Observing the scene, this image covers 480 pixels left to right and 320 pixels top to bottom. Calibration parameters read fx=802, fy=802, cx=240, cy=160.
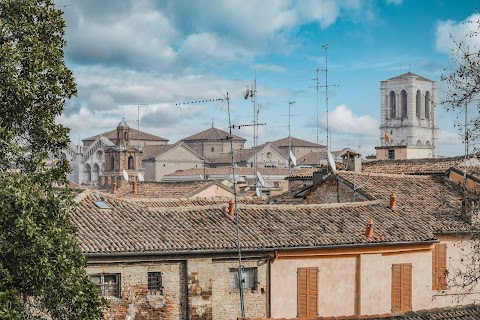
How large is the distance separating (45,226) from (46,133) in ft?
6.21

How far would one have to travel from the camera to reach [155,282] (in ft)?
71.4

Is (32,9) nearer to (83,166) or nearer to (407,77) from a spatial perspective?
(83,166)

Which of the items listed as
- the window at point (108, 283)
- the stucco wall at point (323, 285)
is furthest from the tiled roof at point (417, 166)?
the window at point (108, 283)

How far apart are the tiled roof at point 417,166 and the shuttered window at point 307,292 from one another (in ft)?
36.4

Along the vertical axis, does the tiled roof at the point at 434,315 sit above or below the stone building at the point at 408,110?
below

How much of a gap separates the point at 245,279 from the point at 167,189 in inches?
727

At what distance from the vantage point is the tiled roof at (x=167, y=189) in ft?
128

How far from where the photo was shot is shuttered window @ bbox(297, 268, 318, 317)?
23188mm

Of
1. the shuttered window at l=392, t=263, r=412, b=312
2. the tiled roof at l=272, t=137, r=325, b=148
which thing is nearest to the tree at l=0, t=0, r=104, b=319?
the shuttered window at l=392, t=263, r=412, b=312

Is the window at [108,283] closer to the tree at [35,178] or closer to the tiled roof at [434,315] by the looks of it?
the tree at [35,178]

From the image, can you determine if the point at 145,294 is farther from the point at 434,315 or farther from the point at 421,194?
the point at 421,194

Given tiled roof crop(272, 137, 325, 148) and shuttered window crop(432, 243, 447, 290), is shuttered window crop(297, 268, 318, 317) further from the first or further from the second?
tiled roof crop(272, 137, 325, 148)

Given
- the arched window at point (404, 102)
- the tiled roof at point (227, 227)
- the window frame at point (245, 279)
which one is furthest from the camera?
the arched window at point (404, 102)

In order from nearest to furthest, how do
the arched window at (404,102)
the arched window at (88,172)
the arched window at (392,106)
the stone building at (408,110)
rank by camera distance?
the arched window at (88,172), the stone building at (408,110), the arched window at (404,102), the arched window at (392,106)
